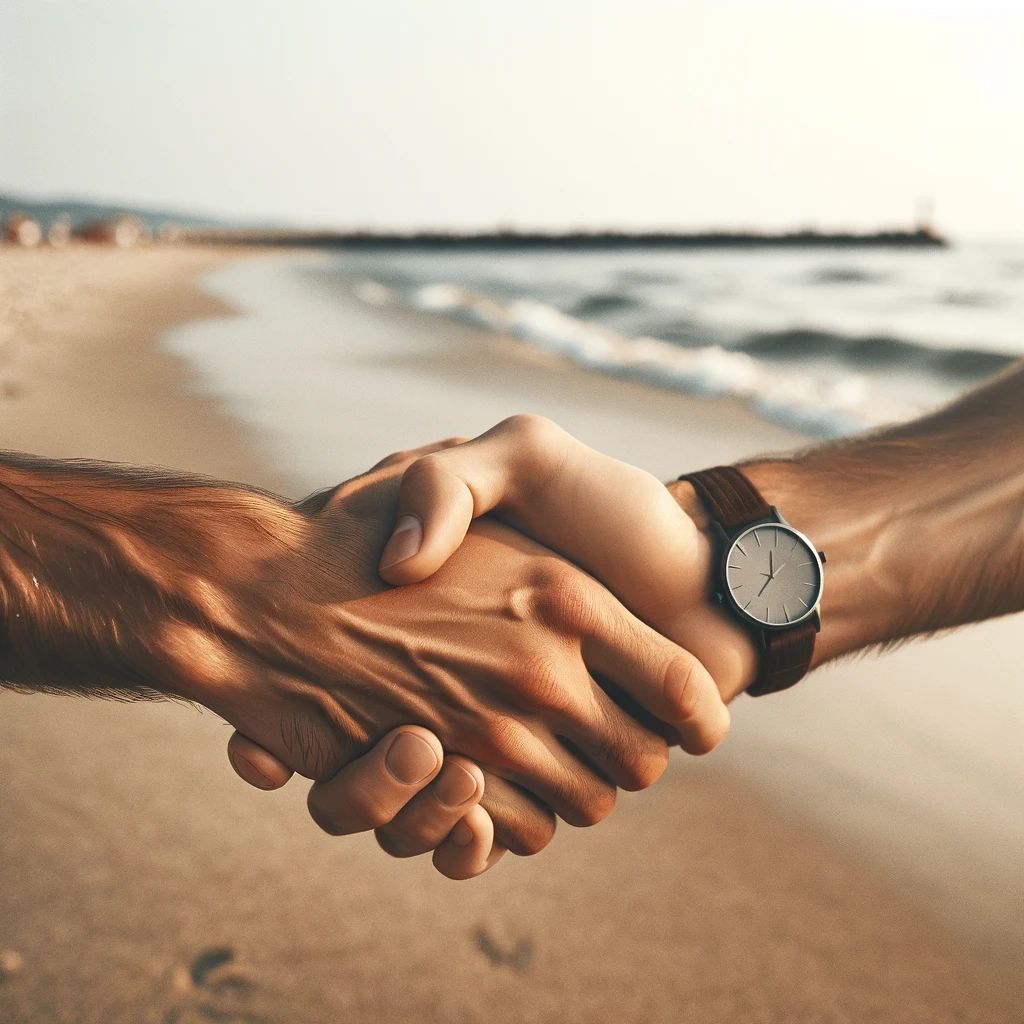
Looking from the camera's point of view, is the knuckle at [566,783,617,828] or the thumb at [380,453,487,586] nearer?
the thumb at [380,453,487,586]

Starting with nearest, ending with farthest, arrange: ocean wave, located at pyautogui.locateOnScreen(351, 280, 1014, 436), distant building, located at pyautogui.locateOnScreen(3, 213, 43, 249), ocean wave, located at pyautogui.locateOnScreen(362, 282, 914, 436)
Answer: ocean wave, located at pyautogui.locateOnScreen(362, 282, 914, 436) < ocean wave, located at pyautogui.locateOnScreen(351, 280, 1014, 436) < distant building, located at pyautogui.locateOnScreen(3, 213, 43, 249)

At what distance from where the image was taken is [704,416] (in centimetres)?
612

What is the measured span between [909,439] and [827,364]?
23.7 feet

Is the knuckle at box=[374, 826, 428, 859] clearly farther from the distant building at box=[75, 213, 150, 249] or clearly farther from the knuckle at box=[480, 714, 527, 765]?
the distant building at box=[75, 213, 150, 249]

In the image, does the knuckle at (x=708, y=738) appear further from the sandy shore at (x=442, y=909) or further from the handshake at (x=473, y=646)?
the sandy shore at (x=442, y=909)

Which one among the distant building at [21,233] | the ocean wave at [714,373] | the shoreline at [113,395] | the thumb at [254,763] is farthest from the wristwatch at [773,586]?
the distant building at [21,233]

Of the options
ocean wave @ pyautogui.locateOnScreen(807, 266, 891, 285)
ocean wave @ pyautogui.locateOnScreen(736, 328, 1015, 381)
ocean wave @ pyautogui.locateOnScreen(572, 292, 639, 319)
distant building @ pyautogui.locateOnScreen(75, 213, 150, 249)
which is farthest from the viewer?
distant building @ pyautogui.locateOnScreen(75, 213, 150, 249)

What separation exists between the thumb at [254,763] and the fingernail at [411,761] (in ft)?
0.61

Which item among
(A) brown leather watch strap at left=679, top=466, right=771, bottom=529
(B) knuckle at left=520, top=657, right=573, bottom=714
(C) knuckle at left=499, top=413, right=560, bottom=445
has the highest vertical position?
(C) knuckle at left=499, top=413, right=560, bottom=445

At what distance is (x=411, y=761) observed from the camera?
1.59 m

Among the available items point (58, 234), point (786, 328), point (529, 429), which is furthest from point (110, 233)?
point (529, 429)

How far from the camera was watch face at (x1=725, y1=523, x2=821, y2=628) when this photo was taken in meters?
1.76

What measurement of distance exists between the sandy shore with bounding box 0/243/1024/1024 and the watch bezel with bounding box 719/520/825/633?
551 mm

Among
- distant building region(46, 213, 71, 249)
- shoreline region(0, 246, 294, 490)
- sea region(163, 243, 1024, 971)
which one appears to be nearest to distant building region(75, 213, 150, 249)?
distant building region(46, 213, 71, 249)
